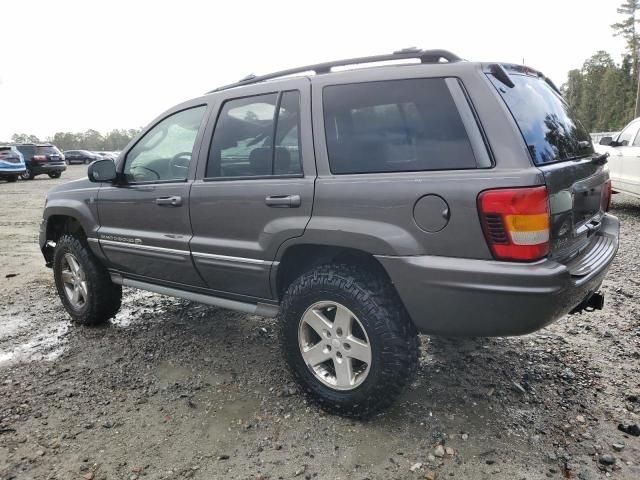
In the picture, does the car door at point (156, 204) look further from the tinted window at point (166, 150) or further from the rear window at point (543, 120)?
the rear window at point (543, 120)

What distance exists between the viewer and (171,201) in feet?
10.3

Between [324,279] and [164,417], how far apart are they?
1.22 meters

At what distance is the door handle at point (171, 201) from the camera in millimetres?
3115

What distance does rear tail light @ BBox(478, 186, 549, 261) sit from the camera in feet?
6.52

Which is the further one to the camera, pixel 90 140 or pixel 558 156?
pixel 90 140

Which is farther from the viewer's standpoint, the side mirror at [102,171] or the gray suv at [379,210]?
the side mirror at [102,171]

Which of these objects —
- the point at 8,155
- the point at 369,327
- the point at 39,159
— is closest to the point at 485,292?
the point at 369,327

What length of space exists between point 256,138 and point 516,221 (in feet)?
5.20

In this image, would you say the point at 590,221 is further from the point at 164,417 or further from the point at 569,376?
the point at 164,417

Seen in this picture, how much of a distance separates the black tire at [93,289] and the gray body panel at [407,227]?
963mm

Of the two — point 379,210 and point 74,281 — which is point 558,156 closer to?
point 379,210

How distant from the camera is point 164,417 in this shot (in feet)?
8.77

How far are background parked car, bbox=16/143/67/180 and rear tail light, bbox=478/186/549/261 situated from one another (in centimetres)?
2366

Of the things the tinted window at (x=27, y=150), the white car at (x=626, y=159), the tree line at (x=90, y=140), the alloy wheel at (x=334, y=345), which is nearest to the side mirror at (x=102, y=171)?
the alloy wheel at (x=334, y=345)
